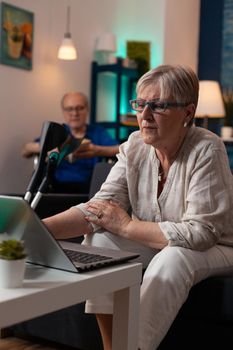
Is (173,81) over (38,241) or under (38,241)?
over

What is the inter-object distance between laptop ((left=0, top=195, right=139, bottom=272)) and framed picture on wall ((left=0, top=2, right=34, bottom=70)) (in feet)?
9.07

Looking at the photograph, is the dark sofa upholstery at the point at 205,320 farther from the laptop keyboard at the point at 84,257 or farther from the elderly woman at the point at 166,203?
the laptop keyboard at the point at 84,257

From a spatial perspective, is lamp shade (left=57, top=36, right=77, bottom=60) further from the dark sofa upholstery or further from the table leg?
the table leg

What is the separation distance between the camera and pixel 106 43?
4461 millimetres

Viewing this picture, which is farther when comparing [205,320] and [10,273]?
[205,320]

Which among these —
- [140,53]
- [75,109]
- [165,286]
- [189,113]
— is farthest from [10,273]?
[140,53]

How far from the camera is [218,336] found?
1.65 meters

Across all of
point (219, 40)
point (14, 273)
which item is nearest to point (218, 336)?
point (14, 273)

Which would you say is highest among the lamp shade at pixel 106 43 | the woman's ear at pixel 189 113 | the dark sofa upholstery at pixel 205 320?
the lamp shade at pixel 106 43

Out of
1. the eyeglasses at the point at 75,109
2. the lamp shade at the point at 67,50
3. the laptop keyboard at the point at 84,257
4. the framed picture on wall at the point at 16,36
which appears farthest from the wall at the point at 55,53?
the laptop keyboard at the point at 84,257

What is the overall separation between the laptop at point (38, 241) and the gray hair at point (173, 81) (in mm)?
Answer: 618

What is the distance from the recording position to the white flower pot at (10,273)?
101 centimetres

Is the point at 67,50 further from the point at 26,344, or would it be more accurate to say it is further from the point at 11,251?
the point at 11,251

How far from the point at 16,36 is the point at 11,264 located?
3102 mm
